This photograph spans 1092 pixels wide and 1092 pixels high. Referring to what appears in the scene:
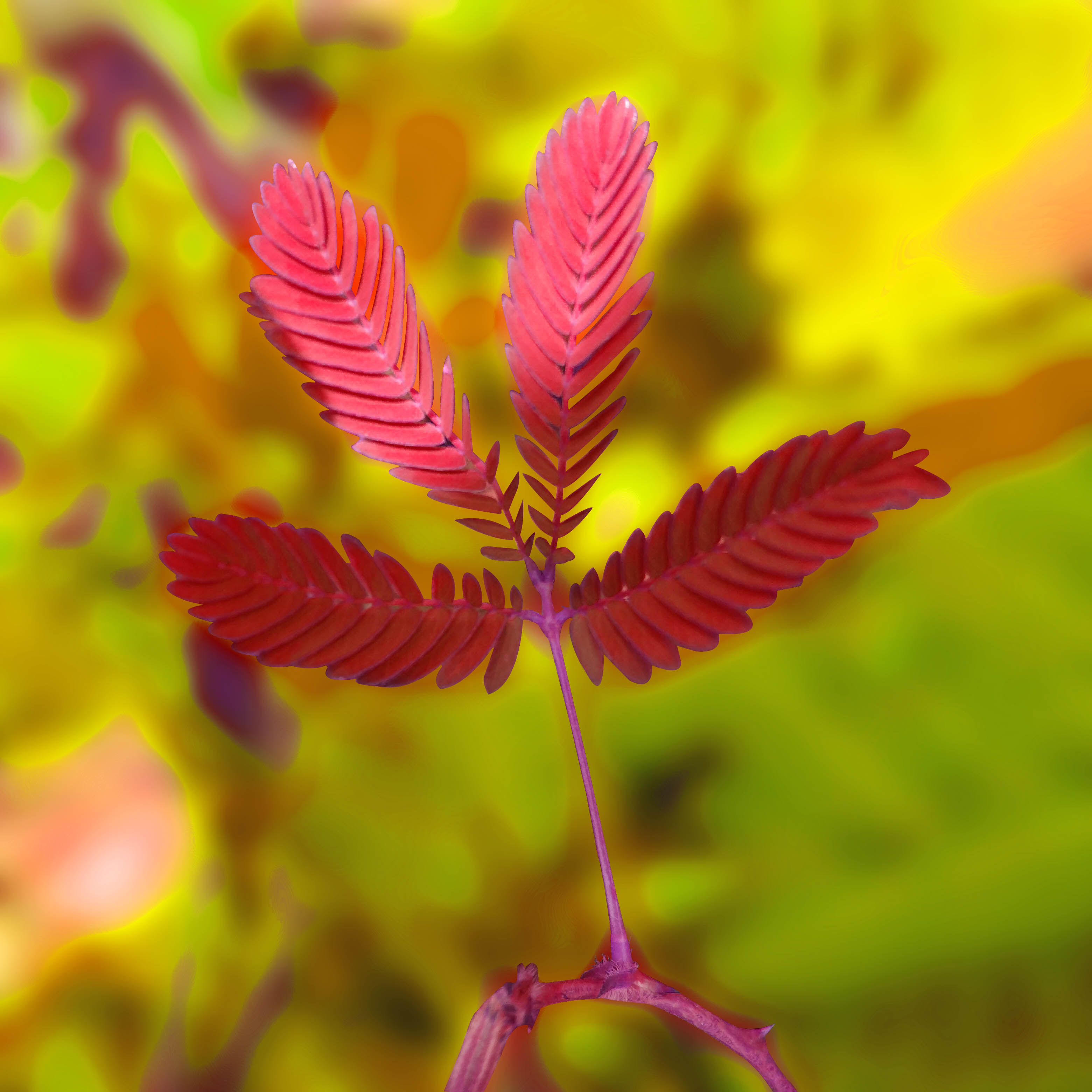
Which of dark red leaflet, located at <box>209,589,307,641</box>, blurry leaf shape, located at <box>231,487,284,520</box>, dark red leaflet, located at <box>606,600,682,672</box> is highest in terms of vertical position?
blurry leaf shape, located at <box>231,487,284,520</box>

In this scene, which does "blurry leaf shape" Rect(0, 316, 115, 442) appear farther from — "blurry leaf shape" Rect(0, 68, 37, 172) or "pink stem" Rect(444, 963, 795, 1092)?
"pink stem" Rect(444, 963, 795, 1092)

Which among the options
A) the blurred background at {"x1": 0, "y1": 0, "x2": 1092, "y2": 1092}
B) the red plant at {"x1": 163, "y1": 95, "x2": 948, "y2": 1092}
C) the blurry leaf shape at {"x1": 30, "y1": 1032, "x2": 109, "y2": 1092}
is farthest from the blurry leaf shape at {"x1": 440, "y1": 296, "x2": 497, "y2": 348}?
the blurry leaf shape at {"x1": 30, "y1": 1032, "x2": 109, "y2": 1092}

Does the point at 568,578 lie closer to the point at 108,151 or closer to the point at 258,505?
the point at 258,505

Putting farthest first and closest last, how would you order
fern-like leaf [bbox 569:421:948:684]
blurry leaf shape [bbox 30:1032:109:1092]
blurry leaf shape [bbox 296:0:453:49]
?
blurry leaf shape [bbox 296:0:453:49] < blurry leaf shape [bbox 30:1032:109:1092] < fern-like leaf [bbox 569:421:948:684]

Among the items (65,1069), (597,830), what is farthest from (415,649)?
(65,1069)

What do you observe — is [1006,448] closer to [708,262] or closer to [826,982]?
[708,262]

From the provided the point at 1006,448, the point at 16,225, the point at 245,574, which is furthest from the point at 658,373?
the point at 16,225

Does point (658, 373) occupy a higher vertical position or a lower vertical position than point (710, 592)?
higher
